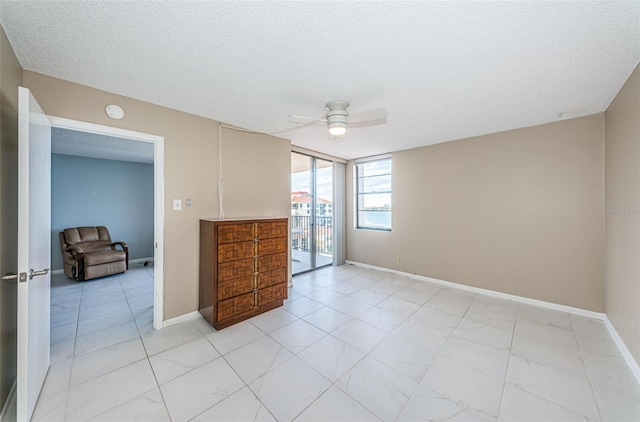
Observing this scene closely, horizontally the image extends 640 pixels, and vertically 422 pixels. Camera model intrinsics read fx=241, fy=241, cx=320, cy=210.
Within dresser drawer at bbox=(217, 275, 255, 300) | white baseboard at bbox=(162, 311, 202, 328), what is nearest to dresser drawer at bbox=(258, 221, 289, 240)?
dresser drawer at bbox=(217, 275, 255, 300)

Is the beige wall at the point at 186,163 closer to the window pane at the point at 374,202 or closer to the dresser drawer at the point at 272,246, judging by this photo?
the dresser drawer at the point at 272,246

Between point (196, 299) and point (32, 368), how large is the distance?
1462 millimetres

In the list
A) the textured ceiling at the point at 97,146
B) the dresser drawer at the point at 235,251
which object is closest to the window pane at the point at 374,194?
the dresser drawer at the point at 235,251

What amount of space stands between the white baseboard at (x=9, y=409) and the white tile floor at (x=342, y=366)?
0.13 metres

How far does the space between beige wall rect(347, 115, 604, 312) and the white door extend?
15.1ft

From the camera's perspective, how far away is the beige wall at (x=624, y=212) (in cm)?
198

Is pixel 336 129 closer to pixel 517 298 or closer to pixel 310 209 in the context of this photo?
pixel 310 209

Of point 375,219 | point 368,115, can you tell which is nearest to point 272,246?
point 368,115

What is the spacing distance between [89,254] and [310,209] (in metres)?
4.03

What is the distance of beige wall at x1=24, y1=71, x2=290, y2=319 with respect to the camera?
221 centimetres

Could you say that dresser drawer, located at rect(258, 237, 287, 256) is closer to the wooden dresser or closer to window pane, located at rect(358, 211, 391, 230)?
the wooden dresser

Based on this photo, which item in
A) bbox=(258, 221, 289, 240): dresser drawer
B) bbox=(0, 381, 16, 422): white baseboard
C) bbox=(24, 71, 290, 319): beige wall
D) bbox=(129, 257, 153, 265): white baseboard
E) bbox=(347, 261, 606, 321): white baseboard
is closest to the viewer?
→ bbox=(0, 381, 16, 422): white baseboard

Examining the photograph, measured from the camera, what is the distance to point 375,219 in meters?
5.18

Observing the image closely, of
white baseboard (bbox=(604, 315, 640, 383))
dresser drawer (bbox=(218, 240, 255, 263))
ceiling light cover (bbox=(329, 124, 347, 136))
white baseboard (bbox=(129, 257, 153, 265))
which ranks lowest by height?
white baseboard (bbox=(604, 315, 640, 383))
